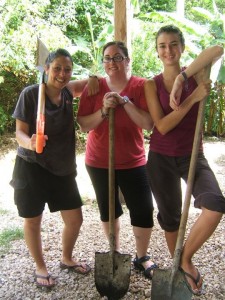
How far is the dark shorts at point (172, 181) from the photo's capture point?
2.32 meters

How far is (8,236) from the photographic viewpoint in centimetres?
380

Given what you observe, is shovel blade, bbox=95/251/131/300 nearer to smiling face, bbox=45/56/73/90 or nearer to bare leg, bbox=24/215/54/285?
bare leg, bbox=24/215/54/285

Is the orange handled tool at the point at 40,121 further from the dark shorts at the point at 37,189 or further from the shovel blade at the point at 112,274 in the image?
the shovel blade at the point at 112,274

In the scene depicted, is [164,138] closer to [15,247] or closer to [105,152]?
[105,152]

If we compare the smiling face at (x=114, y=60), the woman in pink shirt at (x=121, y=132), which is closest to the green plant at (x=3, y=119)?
the woman in pink shirt at (x=121, y=132)

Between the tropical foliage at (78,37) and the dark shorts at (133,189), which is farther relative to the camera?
the tropical foliage at (78,37)

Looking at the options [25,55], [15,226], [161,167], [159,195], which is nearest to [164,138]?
[161,167]

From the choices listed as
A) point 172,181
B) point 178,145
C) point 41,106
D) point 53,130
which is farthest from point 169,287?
point 41,106

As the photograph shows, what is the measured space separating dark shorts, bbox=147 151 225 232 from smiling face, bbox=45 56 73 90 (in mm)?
836

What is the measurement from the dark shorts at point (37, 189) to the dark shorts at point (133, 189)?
0.71ft

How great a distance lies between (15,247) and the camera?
11.6ft

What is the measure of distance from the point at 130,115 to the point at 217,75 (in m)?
5.34

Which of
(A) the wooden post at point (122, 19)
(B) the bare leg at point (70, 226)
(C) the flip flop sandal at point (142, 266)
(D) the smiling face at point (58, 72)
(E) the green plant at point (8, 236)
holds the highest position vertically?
(A) the wooden post at point (122, 19)

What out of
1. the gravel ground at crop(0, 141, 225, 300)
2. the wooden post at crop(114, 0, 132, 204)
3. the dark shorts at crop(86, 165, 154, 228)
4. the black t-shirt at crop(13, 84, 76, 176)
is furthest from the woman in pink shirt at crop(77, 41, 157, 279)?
the wooden post at crop(114, 0, 132, 204)
